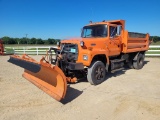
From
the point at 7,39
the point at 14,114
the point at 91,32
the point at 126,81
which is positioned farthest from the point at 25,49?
the point at 7,39

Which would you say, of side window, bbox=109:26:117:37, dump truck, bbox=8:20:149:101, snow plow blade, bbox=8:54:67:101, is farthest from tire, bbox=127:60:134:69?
snow plow blade, bbox=8:54:67:101

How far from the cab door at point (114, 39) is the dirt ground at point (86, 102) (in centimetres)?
168

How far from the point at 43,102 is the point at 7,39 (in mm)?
67640

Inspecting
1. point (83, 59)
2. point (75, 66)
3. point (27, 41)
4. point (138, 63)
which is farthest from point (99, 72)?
point (27, 41)

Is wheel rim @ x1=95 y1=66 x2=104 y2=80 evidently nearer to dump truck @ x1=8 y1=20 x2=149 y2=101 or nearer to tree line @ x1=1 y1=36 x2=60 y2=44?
dump truck @ x1=8 y1=20 x2=149 y2=101

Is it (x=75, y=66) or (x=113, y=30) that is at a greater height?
(x=113, y=30)

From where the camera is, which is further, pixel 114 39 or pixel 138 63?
pixel 138 63

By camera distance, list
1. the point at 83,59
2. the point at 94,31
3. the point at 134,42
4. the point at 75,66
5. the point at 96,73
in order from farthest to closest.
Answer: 1. the point at 134,42
2. the point at 94,31
3. the point at 96,73
4. the point at 83,59
5. the point at 75,66

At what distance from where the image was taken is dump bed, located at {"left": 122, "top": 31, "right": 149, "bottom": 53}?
874 centimetres

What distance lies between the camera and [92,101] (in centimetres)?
522

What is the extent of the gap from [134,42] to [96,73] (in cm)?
390

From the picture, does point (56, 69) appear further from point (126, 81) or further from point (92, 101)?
point (126, 81)

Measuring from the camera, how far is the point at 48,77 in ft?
19.3

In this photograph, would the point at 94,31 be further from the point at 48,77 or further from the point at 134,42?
the point at 48,77
